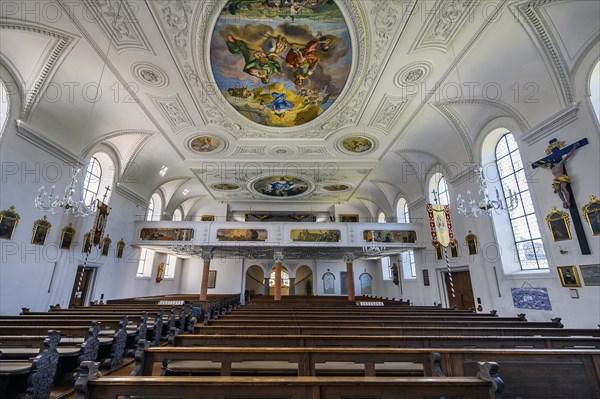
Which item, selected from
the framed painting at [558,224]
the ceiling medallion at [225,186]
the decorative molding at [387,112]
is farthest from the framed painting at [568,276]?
the ceiling medallion at [225,186]

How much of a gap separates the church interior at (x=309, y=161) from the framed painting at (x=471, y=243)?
0.24 feet

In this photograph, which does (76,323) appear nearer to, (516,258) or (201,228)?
(201,228)

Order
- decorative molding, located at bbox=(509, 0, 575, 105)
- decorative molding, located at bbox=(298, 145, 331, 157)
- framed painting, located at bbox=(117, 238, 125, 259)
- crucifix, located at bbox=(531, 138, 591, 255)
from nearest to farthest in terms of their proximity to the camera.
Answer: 1. decorative molding, located at bbox=(509, 0, 575, 105)
2. crucifix, located at bbox=(531, 138, 591, 255)
3. decorative molding, located at bbox=(298, 145, 331, 157)
4. framed painting, located at bbox=(117, 238, 125, 259)

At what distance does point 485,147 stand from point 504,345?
7.52m

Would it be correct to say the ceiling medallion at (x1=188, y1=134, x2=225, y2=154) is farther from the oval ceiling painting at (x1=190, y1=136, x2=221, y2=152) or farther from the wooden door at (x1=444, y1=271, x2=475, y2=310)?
the wooden door at (x1=444, y1=271, x2=475, y2=310)

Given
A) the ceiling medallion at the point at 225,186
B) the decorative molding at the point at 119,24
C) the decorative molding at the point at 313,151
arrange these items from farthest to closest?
the ceiling medallion at the point at 225,186 → the decorative molding at the point at 313,151 → the decorative molding at the point at 119,24

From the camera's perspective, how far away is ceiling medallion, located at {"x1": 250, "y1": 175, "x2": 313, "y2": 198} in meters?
15.0

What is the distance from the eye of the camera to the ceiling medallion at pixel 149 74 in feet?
23.4

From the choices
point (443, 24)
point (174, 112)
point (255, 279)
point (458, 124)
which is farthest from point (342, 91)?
point (255, 279)

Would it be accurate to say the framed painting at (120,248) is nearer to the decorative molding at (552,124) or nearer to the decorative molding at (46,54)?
the decorative molding at (46,54)

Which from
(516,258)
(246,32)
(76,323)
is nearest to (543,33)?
(516,258)

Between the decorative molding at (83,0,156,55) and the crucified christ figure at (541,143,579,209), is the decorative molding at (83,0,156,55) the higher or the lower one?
the higher one

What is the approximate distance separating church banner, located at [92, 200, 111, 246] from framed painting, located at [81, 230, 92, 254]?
0.19 meters

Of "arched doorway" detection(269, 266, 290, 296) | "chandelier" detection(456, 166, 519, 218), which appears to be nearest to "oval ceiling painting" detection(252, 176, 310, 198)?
"arched doorway" detection(269, 266, 290, 296)
